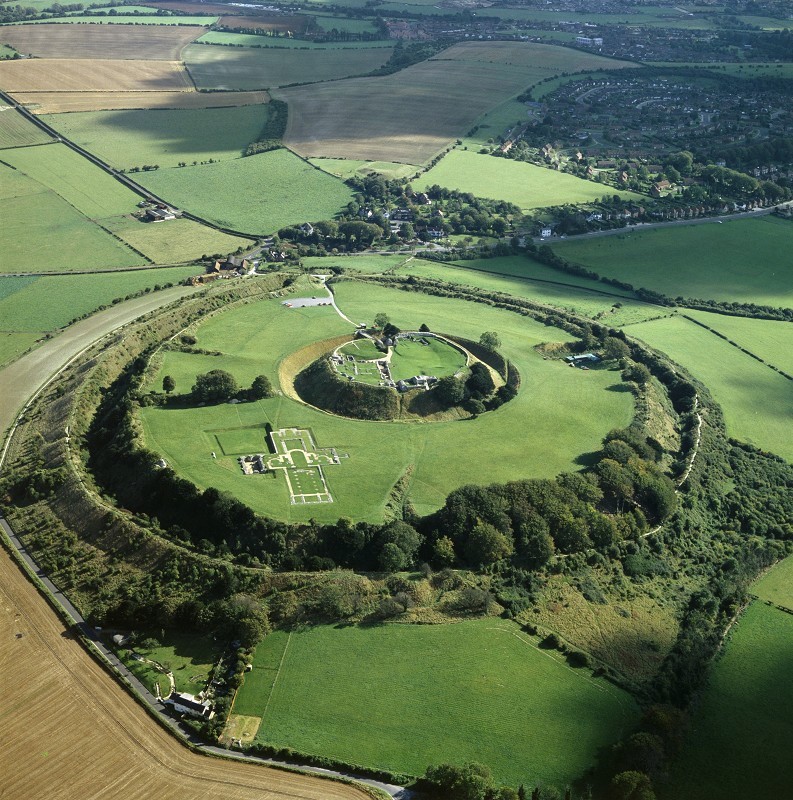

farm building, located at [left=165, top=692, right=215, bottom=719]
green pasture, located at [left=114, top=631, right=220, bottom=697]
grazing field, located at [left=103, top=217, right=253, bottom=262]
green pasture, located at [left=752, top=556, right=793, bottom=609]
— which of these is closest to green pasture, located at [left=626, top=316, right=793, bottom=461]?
green pasture, located at [left=752, top=556, right=793, bottom=609]

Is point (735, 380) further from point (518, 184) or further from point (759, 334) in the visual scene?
point (518, 184)

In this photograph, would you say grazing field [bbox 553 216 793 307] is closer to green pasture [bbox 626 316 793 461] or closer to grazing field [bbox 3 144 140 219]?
green pasture [bbox 626 316 793 461]

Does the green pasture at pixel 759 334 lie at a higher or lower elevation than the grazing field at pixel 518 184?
lower

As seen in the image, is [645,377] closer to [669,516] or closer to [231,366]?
[669,516]

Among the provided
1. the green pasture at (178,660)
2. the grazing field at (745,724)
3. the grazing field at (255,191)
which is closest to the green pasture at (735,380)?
the grazing field at (745,724)

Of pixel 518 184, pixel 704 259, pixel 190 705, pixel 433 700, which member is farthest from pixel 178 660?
pixel 518 184

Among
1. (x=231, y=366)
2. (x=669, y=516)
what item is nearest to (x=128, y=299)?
(x=231, y=366)

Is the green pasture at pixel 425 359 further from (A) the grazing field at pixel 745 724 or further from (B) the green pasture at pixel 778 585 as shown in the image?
(A) the grazing field at pixel 745 724
